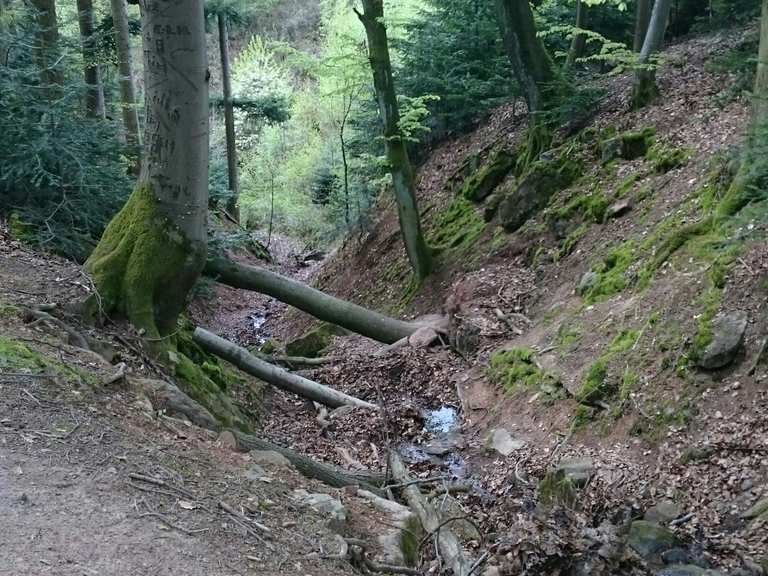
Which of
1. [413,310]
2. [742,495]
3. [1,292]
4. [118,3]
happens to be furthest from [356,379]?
[118,3]

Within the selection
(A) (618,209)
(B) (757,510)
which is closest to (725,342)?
(B) (757,510)

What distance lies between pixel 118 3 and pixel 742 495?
1203cm

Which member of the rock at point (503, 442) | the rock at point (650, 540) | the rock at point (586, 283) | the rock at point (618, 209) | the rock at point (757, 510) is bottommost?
the rock at point (503, 442)

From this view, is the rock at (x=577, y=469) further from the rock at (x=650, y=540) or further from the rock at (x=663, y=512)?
the rock at (x=650, y=540)

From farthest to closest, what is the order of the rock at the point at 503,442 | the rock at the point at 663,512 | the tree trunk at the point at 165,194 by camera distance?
1. the rock at the point at 503,442
2. the tree trunk at the point at 165,194
3. the rock at the point at 663,512

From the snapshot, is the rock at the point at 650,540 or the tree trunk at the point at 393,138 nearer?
the rock at the point at 650,540

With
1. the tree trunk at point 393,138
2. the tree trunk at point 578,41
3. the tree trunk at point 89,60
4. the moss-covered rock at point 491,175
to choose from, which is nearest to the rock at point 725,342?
the tree trunk at point 393,138

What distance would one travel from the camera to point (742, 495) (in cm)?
561

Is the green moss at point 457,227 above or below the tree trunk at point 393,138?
below

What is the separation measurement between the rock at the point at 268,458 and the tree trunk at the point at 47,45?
729cm

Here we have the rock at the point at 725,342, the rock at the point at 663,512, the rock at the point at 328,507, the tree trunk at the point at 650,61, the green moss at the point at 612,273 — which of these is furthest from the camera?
the tree trunk at the point at 650,61

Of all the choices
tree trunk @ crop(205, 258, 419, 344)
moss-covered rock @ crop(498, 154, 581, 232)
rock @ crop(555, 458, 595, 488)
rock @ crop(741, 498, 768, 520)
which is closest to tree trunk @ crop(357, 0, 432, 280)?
moss-covered rock @ crop(498, 154, 581, 232)

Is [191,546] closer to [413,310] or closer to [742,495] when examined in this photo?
[742,495]

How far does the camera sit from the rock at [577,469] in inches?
246
